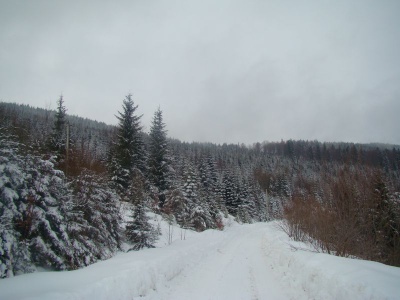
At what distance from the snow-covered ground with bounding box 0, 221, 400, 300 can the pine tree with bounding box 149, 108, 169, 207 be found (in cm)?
1810

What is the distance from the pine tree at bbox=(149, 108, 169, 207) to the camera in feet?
93.9

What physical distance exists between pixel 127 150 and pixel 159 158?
5.23m

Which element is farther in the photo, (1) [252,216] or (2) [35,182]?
(1) [252,216]

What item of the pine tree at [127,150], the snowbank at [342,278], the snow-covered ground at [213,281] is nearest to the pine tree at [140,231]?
the snow-covered ground at [213,281]

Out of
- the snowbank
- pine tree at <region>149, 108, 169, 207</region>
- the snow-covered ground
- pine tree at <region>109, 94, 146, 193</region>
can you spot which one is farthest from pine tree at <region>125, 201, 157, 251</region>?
pine tree at <region>149, 108, 169, 207</region>

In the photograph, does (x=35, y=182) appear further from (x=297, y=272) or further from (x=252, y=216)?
(x=252, y=216)

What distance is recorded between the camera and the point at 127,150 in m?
25.4

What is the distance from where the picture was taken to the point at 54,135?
20906 millimetres

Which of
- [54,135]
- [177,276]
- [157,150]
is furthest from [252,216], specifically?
[177,276]

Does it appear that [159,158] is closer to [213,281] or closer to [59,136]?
[59,136]

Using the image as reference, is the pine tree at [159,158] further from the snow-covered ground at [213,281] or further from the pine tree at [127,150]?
the snow-covered ground at [213,281]

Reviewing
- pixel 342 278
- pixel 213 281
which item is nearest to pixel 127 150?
pixel 213 281

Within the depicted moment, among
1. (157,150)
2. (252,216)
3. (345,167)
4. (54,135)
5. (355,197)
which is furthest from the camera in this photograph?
(252,216)

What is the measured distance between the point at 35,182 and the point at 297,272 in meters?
9.43
